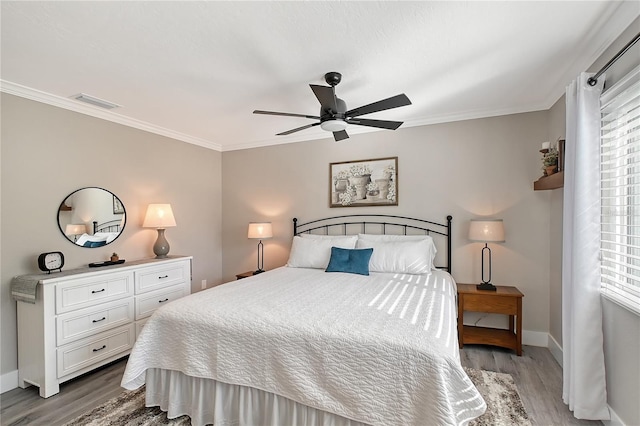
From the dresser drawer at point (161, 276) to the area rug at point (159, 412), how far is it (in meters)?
1.07

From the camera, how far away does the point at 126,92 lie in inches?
111

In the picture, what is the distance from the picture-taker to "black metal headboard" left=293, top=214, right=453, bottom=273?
3646 millimetres

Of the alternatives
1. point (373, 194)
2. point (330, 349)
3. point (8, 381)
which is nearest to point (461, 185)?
point (373, 194)

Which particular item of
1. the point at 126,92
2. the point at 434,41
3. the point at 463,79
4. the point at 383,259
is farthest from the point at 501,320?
the point at 126,92

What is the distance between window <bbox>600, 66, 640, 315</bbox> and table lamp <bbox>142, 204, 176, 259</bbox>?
4071 millimetres

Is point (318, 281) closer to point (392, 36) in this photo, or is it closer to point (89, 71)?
point (392, 36)

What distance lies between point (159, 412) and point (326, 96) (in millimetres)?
2518

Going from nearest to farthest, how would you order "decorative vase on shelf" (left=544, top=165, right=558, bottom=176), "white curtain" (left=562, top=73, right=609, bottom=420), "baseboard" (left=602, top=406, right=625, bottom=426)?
1. "baseboard" (left=602, top=406, right=625, bottom=426)
2. "white curtain" (left=562, top=73, right=609, bottom=420)
3. "decorative vase on shelf" (left=544, top=165, right=558, bottom=176)

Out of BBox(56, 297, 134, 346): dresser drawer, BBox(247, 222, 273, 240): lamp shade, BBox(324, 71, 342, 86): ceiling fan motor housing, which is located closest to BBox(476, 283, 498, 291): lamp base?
BBox(324, 71, 342, 86): ceiling fan motor housing

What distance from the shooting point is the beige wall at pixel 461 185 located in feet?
10.8

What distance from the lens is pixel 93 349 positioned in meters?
2.74

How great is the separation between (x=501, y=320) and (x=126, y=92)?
176 inches

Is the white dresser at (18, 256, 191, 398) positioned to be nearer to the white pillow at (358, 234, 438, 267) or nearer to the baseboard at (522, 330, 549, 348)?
the white pillow at (358, 234, 438, 267)

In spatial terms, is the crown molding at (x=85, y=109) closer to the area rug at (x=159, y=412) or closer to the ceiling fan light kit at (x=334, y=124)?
the ceiling fan light kit at (x=334, y=124)
